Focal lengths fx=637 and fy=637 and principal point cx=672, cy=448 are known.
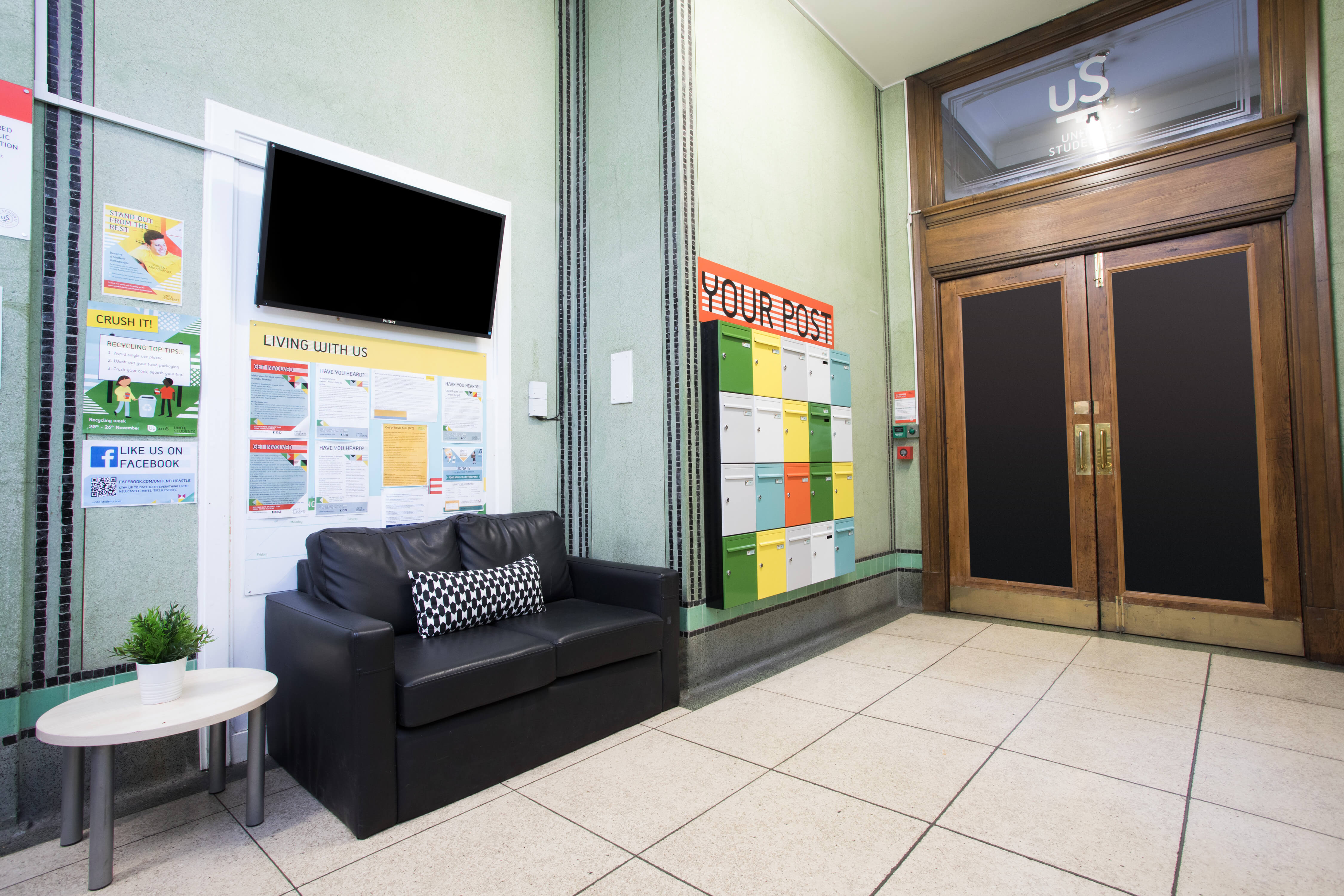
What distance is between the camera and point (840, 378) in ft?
12.5

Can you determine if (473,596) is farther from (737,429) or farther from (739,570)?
(737,429)

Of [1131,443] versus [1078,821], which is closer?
[1078,821]

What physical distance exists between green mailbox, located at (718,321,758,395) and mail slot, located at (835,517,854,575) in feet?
3.76

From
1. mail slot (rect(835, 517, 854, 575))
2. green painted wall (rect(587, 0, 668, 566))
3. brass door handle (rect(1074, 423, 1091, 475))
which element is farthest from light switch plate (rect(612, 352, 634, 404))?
brass door handle (rect(1074, 423, 1091, 475))

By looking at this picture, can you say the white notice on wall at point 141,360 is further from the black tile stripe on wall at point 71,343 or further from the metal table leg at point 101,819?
the metal table leg at point 101,819

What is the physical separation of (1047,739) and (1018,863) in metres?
0.89

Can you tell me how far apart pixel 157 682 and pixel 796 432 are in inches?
109

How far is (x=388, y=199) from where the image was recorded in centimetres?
253

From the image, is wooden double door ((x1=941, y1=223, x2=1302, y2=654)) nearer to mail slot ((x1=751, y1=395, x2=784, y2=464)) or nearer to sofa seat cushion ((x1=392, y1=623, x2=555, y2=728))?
mail slot ((x1=751, y1=395, x2=784, y2=464))

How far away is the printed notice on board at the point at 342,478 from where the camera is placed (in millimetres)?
2475

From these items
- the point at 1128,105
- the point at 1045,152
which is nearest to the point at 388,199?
the point at 1045,152

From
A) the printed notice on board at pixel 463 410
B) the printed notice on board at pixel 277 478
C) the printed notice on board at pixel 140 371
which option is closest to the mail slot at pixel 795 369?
the printed notice on board at pixel 463 410

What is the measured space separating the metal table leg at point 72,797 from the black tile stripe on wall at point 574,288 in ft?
6.44

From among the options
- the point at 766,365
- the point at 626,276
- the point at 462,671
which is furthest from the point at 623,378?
the point at 462,671
